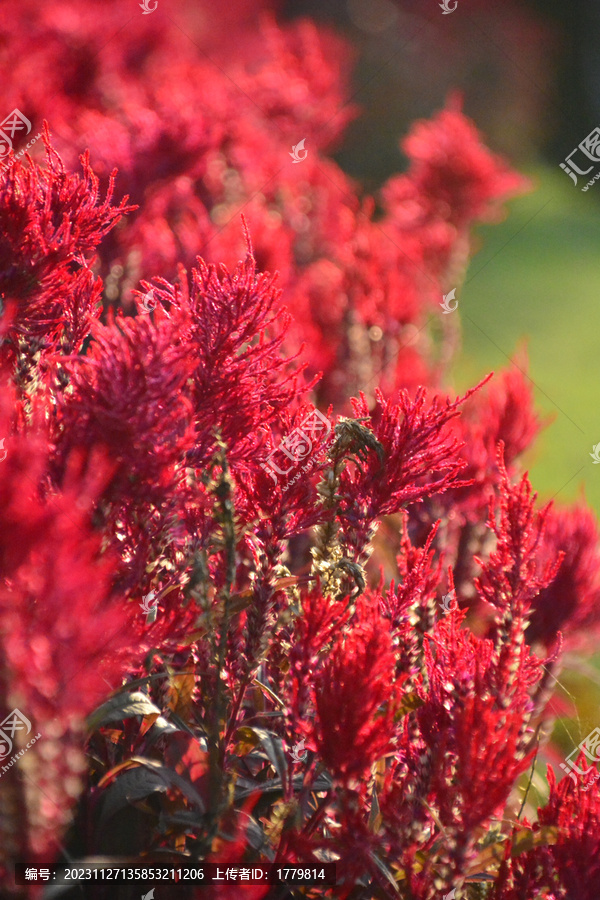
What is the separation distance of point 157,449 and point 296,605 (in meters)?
0.16

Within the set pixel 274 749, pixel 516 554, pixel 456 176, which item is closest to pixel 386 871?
pixel 274 749

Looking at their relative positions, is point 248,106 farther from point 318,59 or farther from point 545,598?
point 545,598

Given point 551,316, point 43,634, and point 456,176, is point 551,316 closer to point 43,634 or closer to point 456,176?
point 456,176

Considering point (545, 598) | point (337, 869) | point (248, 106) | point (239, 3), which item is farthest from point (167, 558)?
point (239, 3)

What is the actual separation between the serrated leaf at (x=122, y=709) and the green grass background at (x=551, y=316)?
1630 millimetres

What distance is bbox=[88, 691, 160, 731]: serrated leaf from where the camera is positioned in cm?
50

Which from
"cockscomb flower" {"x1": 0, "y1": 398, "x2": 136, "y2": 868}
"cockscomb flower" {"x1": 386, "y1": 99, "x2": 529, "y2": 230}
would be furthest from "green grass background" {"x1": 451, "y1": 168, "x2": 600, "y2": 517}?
"cockscomb flower" {"x1": 0, "y1": 398, "x2": 136, "y2": 868}

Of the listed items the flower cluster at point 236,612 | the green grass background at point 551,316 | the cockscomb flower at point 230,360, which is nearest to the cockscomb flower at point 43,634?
the flower cluster at point 236,612

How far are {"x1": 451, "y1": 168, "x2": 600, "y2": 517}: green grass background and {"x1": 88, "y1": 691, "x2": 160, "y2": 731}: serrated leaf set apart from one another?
163cm

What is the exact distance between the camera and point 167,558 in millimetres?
552

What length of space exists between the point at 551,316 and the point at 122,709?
2.84 m

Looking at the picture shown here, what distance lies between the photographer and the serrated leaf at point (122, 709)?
0.50 metres

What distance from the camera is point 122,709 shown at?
1.68ft

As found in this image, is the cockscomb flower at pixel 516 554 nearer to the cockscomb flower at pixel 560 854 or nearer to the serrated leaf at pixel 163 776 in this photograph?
the cockscomb flower at pixel 560 854
